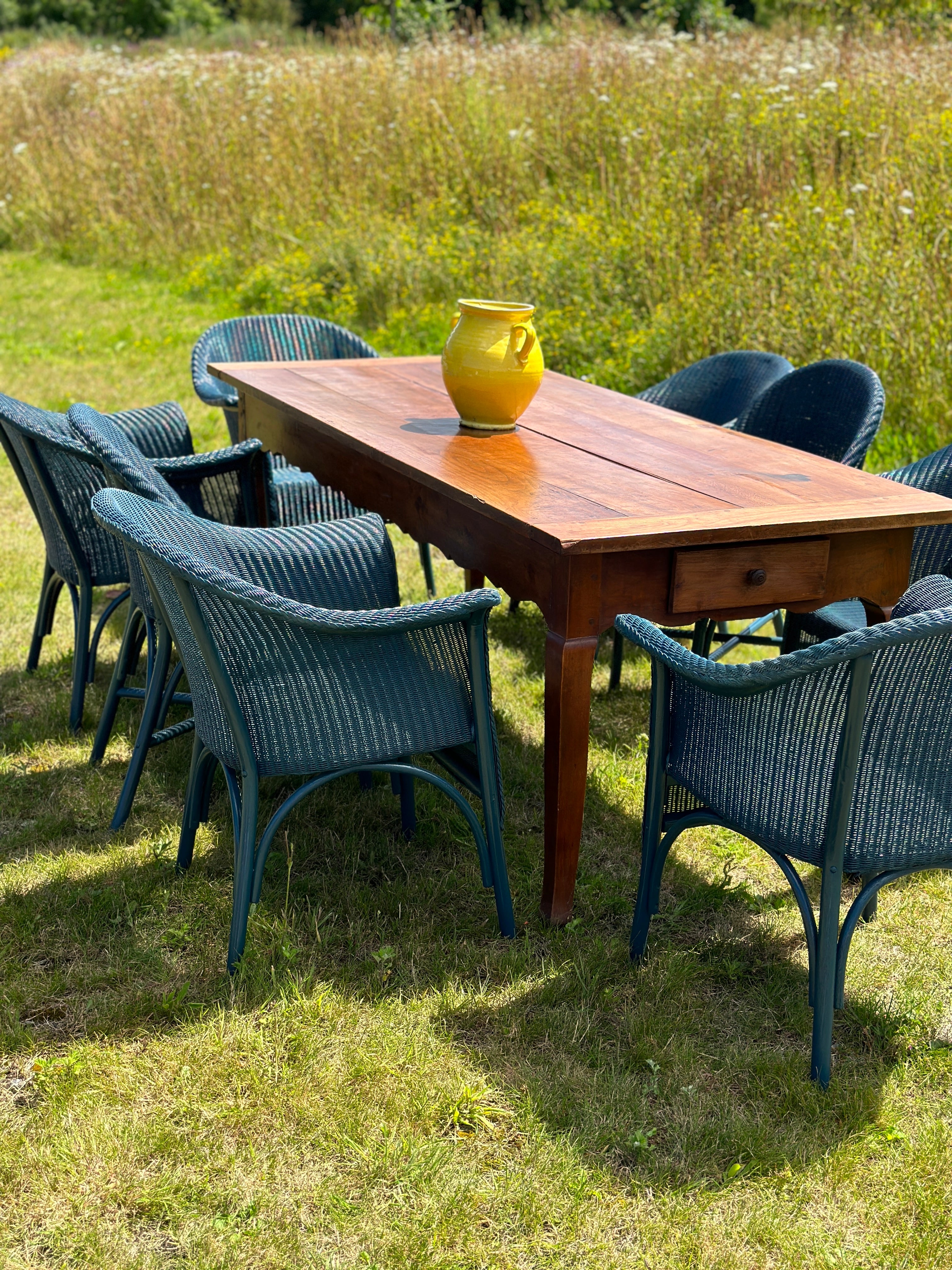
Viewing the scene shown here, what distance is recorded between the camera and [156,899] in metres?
2.70

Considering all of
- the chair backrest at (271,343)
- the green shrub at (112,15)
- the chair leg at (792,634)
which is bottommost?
the chair leg at (792,634)

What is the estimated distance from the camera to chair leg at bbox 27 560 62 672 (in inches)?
151

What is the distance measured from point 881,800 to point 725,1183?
25.9 inches

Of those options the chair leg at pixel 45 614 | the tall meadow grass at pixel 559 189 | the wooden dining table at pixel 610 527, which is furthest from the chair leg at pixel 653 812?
the tall meadow grass at pixel 559 189

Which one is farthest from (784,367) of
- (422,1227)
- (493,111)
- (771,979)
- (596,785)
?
(493,111)

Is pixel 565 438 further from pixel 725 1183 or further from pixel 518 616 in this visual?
pixel 725 1183

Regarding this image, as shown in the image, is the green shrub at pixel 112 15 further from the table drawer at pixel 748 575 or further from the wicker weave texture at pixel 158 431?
the table drawer at pixel 748 575

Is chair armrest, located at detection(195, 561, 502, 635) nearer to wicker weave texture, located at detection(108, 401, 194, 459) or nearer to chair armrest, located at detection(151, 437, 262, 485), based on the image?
chair armrest, located at detection(151, 437, 262, 485)

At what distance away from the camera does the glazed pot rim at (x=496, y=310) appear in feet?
9.82

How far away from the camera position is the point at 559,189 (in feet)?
26.3

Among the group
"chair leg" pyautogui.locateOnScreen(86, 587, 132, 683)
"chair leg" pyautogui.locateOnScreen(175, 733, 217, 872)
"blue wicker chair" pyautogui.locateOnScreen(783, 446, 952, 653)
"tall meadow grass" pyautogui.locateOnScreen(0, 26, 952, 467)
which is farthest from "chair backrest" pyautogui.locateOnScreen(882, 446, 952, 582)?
"chair leg" pyautogui.locateOnScreen(86, 587, 132, 683)

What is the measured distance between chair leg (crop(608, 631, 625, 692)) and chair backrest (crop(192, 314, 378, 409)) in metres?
1.56

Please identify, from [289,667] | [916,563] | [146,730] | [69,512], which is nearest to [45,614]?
[69,512]

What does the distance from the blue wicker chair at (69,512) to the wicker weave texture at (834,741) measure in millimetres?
1717
